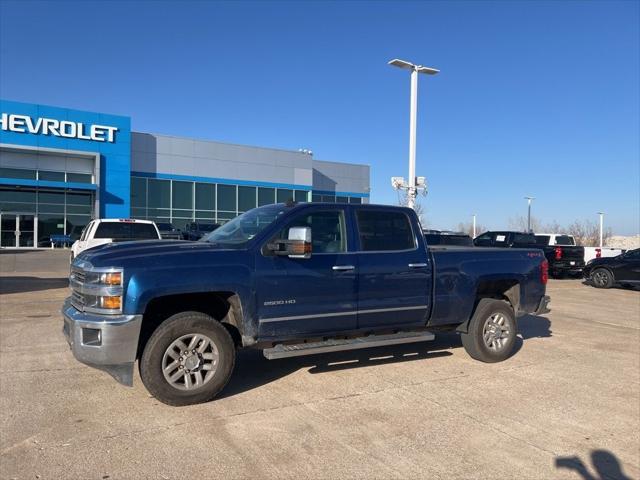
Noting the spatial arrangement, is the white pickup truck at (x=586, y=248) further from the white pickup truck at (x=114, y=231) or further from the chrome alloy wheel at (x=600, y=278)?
the white pickup truck at (x=114, y=231)

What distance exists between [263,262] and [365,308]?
1329mm

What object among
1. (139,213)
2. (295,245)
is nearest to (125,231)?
(295,245)

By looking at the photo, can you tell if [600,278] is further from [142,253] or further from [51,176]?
[51,176]

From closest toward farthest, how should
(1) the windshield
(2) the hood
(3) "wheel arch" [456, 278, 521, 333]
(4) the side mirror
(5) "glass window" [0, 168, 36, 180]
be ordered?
(2) the hood
(4) the side mirror
(1) the windshield
(3) "wheel arch" [456, 278, 521, 333]
(5) "glass window" [0, 168, 36, 180]

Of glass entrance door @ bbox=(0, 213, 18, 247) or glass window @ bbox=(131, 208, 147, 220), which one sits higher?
glass window @ bbox=(131, 208, 147, 220)

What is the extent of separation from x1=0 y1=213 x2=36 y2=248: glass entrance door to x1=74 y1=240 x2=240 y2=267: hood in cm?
3215

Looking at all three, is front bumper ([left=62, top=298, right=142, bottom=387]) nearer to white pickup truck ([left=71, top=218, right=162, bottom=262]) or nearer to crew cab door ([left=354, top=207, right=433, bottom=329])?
crew cab door ([left=354, top=207, right=433, bottom=329])

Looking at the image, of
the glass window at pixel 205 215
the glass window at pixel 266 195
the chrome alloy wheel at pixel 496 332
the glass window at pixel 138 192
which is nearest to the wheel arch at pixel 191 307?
the chrome alloy wheel at pixel 496 332

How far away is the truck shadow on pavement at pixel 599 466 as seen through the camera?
3.87m

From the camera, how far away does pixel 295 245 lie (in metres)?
5.16

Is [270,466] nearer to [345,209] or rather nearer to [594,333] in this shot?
[345,209]

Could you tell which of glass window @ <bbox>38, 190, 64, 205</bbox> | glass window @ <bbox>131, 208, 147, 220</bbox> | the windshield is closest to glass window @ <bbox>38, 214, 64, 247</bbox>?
glass window @ <bbox>38, 190, 64, 205</bbox>

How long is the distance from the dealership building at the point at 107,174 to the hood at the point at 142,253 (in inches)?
1180

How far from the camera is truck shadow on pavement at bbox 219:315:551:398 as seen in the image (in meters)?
5.93
